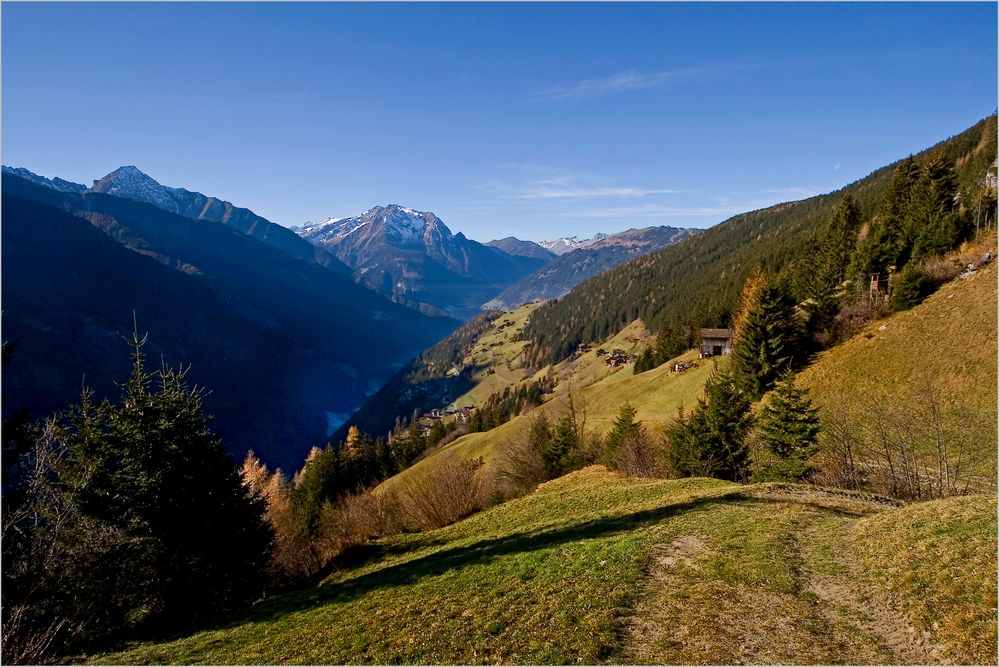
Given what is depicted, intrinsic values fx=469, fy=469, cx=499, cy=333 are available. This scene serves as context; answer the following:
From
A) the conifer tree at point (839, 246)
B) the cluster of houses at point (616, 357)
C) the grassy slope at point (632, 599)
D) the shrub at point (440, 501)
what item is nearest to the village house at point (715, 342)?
the conifer tree at point (839, 246)

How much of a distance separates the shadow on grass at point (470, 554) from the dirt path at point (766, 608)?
15.4 ft

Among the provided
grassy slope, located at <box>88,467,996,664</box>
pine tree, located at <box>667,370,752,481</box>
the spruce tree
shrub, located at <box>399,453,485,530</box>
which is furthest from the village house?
grassy slope, located at <box>88,467,996,664</box>

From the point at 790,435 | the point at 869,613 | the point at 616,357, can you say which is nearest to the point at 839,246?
the point at 790,435

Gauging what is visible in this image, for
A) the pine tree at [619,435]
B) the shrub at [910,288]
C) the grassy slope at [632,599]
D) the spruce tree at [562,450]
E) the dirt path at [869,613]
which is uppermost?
the shrub at [910,288]

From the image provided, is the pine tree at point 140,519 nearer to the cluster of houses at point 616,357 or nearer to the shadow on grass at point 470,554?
the shadow on grass at point 470,554

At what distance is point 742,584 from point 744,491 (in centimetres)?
1417

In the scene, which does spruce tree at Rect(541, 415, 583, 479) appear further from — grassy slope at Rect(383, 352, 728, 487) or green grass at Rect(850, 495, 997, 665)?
green grass at Rect(850, 495, 997, 665)

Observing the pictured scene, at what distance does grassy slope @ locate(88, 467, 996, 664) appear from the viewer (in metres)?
10.6

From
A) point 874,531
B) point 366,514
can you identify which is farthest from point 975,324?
point 366,514

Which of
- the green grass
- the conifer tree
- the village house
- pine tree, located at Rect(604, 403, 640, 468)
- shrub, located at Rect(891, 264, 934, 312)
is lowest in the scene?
pine tree, located at Rect(604, 403, 640, 468)

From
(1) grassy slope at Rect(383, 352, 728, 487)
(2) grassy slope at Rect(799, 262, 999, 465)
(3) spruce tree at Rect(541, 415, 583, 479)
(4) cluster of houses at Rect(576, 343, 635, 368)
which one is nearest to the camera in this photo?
(2) grassy slope at Rect(799, 262, 999, 465)

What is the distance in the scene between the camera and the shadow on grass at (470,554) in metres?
19.3

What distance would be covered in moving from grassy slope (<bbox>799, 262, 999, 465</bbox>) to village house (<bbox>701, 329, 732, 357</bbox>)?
26.9 meters

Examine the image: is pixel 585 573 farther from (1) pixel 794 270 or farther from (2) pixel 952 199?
(1) pixel 794 270
